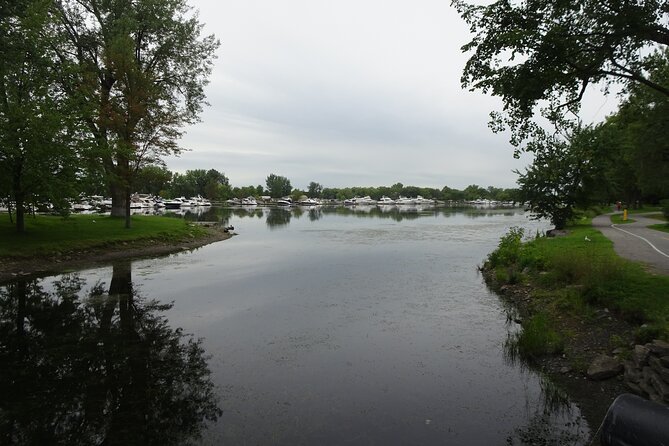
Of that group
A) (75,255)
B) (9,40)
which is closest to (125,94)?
(9,40)

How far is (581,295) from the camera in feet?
41.1

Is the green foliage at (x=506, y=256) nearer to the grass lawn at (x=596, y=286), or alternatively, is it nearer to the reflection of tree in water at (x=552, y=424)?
the grass lawn at (x=596, y=286)

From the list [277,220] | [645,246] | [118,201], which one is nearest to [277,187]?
[277,220]

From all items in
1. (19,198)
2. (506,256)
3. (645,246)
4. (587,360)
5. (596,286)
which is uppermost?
(19,198)

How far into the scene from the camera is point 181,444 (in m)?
6.44

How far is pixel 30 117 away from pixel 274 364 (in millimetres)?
19071

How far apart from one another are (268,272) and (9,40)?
1718cm

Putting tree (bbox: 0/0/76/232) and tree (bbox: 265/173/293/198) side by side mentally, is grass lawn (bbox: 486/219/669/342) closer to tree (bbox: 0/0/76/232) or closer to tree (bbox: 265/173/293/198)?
tree (bbox: 0/0/76/232)

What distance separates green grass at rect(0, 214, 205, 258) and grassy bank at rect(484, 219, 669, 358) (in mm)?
22978

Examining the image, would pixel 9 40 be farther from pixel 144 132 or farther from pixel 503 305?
pixel 503 305

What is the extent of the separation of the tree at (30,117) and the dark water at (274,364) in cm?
637

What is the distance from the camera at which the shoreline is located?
1883 centimetres

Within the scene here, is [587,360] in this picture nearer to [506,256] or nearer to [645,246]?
[506,256]

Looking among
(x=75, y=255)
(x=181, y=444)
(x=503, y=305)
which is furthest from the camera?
(x=75, y=255)
